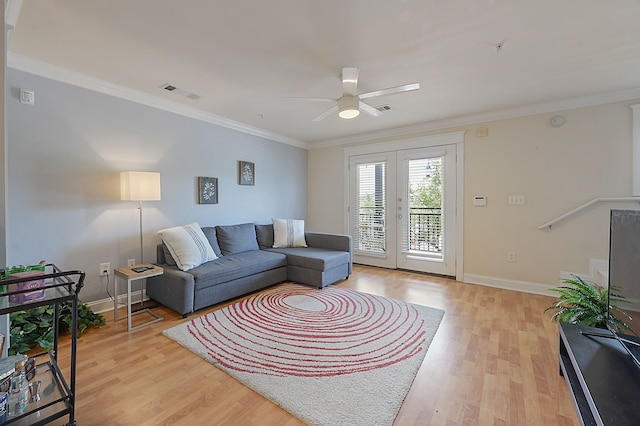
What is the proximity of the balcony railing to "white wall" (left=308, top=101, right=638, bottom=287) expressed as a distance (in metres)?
0.43

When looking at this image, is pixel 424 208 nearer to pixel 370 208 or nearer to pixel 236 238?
pixel 370 208

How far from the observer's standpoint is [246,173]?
4371mm

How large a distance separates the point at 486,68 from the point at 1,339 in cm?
373

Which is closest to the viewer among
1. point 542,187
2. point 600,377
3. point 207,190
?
point 600,377

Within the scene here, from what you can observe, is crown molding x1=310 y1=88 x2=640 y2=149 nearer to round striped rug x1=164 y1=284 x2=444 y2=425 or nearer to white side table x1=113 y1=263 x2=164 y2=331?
round striped rug x1=164 y1=284 x2=444 y2=425

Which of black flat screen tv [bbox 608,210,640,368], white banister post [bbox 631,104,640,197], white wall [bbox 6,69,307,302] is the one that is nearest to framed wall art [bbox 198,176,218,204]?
white wall [bbox 6,69,307,302]

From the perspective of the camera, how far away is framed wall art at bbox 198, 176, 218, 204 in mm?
3730

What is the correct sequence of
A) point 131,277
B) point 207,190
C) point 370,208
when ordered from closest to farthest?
point 131,277
point 207,190
point 370,208

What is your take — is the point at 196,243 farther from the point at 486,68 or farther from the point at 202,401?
the point at 486,68

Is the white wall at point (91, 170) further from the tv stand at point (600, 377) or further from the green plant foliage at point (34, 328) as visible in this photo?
the tv stand at point (600, 377)

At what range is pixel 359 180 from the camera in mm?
5012

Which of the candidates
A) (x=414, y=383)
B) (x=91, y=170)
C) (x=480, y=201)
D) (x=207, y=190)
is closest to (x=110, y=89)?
(x=91, y=170)

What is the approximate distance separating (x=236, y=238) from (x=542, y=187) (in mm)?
4058

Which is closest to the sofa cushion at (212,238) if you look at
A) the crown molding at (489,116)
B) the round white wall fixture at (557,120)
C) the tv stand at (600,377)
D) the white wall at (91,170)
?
the white wall at (91,170)
